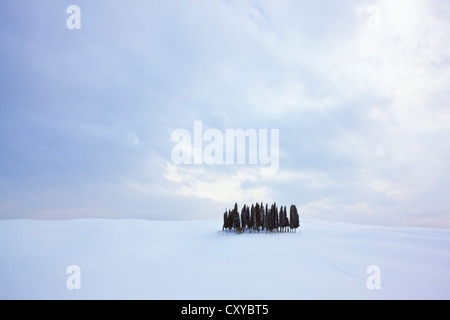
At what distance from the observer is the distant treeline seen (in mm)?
33219

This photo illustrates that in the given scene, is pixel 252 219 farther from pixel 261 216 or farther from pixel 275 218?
pixel 275 218

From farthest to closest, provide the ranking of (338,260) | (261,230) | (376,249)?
(261,230) < (376,249) < (338,260)

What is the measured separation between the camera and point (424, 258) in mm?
16750

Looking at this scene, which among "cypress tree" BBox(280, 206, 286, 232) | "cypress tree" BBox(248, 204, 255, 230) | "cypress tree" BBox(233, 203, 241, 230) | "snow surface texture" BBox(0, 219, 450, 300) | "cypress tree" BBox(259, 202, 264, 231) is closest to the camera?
"snow surface texture" BBox(0, 219, 450, 300)

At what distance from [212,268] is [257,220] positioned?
65.6 feet

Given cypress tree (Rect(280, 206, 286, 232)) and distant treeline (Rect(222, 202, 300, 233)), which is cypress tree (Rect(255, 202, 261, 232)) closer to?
distant treeline (Rect(222, 202, 300, 233))

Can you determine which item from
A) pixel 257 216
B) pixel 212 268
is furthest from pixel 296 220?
pixel 212 268

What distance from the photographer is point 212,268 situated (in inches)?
559

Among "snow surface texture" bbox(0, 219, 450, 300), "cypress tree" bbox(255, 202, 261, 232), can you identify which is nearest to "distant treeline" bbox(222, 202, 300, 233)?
"cypress tree" bbox(255, 202, 261, 232)

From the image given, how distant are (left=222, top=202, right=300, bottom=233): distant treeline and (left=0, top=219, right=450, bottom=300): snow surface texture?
430 inches
